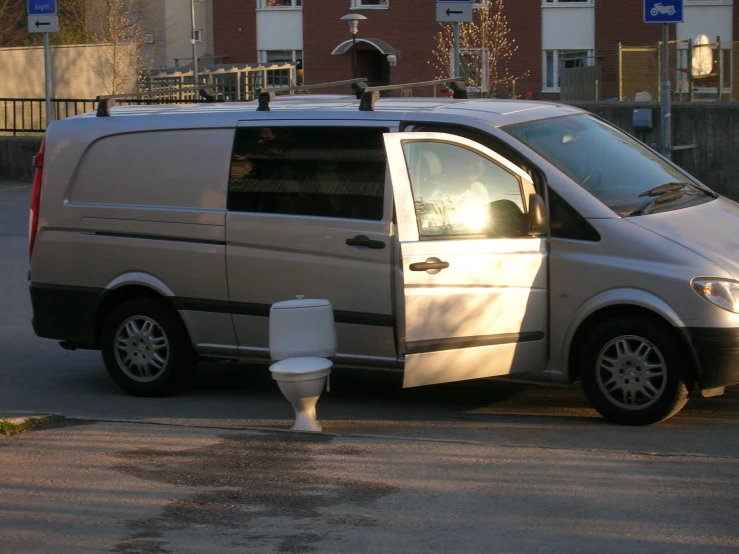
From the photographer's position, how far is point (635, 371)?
6922 millimetres

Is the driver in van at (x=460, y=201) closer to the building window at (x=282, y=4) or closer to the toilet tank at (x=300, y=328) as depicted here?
the toilet tank at (x=300, y=328)

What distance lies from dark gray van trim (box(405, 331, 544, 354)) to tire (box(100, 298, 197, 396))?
74.8 inches

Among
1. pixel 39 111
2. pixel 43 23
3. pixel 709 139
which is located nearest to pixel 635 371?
pixel 709 139

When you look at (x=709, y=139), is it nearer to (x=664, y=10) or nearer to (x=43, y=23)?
(x=664, y=10)

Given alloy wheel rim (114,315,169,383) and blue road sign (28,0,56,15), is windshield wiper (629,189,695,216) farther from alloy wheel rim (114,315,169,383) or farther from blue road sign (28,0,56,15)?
blue road sign (28,0,56,15)

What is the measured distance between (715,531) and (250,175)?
13.0 feet

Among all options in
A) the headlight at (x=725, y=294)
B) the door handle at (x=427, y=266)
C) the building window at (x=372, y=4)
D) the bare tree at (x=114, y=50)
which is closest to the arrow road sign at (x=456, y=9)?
the door handle at (x=427, y=266)

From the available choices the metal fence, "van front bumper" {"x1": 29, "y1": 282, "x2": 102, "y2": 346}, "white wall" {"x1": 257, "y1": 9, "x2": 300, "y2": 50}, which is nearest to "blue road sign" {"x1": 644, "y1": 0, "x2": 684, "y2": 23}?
the metal fence

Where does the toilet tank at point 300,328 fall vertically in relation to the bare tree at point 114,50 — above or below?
below

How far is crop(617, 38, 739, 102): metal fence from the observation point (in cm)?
2053

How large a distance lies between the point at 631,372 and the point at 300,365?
199 cm

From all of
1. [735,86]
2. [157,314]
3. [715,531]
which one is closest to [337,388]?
[157,314]

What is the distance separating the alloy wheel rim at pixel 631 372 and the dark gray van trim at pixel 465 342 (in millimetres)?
458

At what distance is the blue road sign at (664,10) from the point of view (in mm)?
13148
